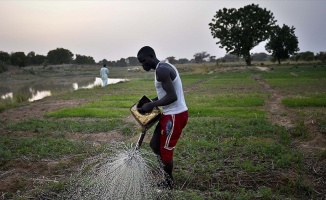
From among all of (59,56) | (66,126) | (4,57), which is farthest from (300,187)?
(59,56)

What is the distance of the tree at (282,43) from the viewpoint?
5788 centimetres

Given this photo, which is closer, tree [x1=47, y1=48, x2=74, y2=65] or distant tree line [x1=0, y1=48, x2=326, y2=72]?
distant tree line [x1=0, y1=48, x2=326, y2=72]

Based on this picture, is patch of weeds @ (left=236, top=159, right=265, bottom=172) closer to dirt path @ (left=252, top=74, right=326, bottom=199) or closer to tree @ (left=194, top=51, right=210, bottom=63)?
dirt path @ (left=252, top=74, right=326, bottom=199)

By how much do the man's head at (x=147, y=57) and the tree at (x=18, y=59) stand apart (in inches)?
3161

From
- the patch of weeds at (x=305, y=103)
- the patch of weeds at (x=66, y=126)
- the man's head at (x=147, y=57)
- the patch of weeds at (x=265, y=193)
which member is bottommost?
the patch of weeds at (x=265, y=193)

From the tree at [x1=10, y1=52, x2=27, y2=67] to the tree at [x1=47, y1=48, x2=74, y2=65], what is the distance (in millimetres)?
19608

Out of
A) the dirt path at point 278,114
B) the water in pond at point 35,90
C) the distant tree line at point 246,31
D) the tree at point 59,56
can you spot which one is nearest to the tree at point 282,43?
the distant tree line at point 246,31

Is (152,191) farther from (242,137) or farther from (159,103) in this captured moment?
(242,137)

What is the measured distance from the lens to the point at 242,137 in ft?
24.4

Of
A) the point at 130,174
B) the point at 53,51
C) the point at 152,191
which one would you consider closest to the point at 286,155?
the point at 152,191

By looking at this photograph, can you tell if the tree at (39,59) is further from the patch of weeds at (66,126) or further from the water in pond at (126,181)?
the water in pond at (126,181)

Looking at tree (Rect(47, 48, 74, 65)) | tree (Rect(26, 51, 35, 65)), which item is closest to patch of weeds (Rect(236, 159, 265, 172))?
tree (Rect(26, 51, 35, 65))

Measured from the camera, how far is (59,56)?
327 feet

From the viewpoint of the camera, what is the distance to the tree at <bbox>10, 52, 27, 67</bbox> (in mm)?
74438
